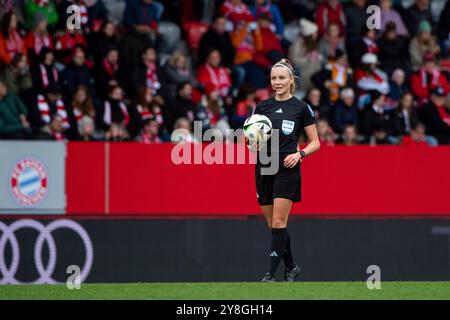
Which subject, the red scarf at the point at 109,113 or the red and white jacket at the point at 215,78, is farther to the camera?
the red and white jacket at the point at 215,78

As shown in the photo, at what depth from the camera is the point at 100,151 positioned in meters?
14.2

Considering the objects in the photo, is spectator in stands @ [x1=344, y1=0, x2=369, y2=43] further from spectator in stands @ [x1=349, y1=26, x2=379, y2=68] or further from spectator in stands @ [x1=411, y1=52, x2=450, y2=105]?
spectator in stands @ [x1=411, y1=52, x2=450, y2=105]

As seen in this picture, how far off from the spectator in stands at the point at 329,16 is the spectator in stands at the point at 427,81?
4.86ft

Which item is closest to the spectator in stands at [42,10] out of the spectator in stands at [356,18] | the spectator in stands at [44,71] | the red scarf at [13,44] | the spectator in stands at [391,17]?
the red scarf at [13,44]

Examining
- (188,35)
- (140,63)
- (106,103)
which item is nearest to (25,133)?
(106,103)

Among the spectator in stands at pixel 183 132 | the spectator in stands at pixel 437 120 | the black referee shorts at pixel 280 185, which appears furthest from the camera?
the spectator in stands at pixel 437 120

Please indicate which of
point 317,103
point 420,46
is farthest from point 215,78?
point 420,46

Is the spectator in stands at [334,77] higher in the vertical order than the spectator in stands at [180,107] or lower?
higher

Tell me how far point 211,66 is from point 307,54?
175cm

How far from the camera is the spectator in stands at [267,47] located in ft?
60.1

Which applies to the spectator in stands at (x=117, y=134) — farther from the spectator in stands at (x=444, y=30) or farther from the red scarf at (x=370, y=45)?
the spectator in stands at (x=444, y=30)

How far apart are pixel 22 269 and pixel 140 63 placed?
4791mm

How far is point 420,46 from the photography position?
19.5 m

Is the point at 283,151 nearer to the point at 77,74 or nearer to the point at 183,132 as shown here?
the point at 183,132
